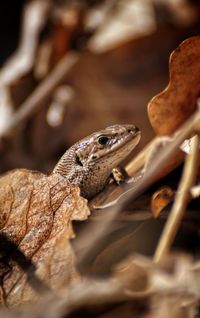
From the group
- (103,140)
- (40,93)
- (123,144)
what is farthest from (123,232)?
(40,93)

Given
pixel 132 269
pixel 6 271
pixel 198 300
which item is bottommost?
pixel 198 300

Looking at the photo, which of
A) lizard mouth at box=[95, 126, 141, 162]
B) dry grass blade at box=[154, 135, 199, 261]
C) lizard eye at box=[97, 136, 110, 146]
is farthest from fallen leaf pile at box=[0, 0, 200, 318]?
lizard eye at box=[97, 136, 110, 146]

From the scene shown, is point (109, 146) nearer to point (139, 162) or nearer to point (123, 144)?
point (123, 144)

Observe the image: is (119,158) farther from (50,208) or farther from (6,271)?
(6,271)

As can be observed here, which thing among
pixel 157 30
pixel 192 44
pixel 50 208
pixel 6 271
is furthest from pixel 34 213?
pixel 157 30

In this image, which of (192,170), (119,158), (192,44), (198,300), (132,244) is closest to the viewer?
(198,300)

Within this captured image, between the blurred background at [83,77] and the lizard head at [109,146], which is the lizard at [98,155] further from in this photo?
the blurred background at [83,77]
